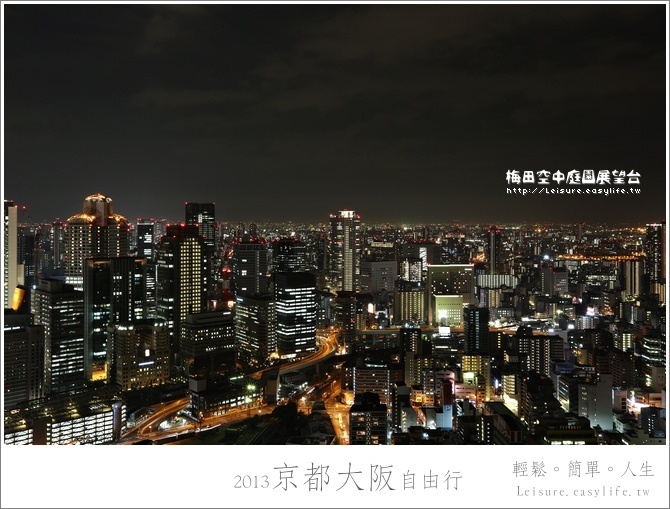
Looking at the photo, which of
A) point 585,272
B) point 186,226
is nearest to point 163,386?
point 186,226

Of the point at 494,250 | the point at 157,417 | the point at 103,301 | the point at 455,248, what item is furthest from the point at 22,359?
the point at 494,250

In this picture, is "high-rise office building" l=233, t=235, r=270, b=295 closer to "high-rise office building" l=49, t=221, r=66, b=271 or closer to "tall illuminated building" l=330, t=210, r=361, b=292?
"tall illuminated building" l=330, t=210, r=361, b=292

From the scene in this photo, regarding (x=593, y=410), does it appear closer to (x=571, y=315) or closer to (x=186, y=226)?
(x=571, y=315)

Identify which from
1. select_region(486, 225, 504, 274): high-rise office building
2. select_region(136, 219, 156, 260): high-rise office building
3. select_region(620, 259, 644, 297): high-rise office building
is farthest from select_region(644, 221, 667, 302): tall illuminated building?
select_region(136, 219, 156, 260): high-rise office building

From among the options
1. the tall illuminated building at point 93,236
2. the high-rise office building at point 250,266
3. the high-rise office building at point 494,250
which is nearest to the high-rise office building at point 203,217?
the high-rise office building at point 250,266

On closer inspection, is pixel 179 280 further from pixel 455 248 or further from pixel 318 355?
pixel 455 248
